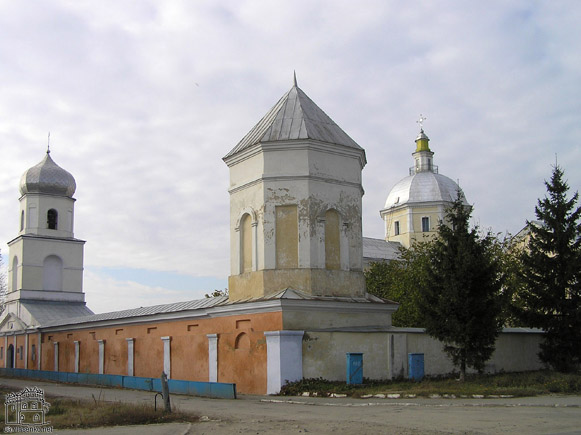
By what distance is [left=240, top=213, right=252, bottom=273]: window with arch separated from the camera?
22.4 m

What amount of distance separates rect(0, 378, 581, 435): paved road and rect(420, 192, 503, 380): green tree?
11.9 ft

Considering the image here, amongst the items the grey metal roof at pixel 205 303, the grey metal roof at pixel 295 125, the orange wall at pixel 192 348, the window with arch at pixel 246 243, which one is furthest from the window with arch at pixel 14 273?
the window with arch at pixel 246 243

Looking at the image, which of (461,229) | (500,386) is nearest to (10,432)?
(500,386)

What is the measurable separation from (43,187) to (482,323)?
34.5 metres

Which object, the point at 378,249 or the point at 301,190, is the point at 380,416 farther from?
the point at 378,249

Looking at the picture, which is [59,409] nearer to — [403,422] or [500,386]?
[403,422]

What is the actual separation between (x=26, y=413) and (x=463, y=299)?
12303 millimetres

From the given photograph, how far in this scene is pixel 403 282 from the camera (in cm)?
3356

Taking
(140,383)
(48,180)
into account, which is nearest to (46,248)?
(48,180)

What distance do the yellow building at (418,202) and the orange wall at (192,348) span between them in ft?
102

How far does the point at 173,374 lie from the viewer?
82.0 feet

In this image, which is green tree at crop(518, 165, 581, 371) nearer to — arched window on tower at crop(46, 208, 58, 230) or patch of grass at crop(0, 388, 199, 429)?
patch of grass at crop(0, 388, 199, 429)

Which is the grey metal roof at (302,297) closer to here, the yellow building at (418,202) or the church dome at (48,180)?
the church dome at (48,180)

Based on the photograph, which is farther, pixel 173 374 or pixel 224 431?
pixel 173 374
